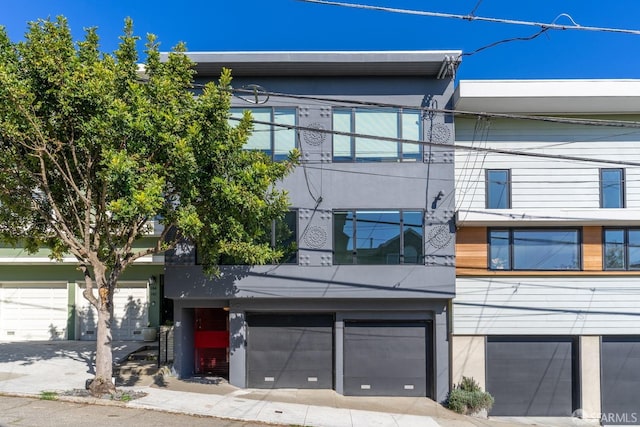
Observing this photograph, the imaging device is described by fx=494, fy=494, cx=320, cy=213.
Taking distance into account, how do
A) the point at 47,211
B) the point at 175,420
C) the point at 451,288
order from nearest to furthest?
the point at 175,420 → the point at 47,211 → the point at 451,288

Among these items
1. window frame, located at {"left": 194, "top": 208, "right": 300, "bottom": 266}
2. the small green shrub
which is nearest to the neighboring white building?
window frame, located at {"left": 194, "top": 208, "right": 300, "bottom": 266}

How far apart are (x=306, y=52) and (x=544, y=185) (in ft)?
23.9

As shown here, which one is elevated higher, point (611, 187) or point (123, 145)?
point (123, 145)

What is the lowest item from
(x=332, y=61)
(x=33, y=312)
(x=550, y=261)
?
(x=33, y=312)

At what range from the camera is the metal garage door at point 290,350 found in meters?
13.2

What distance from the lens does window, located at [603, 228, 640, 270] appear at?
1327 centimetres

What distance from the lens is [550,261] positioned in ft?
43.7

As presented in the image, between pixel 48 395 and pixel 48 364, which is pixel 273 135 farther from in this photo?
pixel 48 364

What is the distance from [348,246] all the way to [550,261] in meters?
5.50

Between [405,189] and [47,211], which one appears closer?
[47,211]

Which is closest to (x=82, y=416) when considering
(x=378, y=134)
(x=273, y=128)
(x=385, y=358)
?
(x=385, y=358)

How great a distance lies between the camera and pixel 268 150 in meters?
13.0

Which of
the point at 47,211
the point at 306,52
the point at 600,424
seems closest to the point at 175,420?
the point at 47,211

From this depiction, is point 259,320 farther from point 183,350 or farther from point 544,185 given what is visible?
point 544,185
